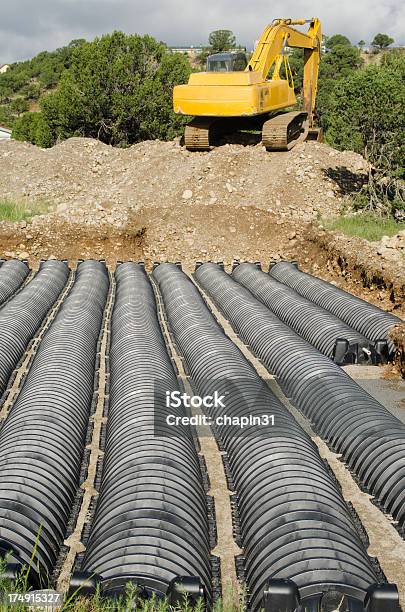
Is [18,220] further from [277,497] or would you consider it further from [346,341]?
[277,497]

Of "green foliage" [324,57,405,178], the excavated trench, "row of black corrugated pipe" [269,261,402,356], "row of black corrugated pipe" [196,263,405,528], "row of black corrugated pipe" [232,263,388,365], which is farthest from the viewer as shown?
"green foliage" [324,57,405,178]

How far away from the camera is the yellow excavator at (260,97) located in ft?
84.7

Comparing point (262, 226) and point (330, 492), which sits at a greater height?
point (262, 226)

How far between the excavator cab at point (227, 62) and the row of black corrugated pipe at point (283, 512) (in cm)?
1904

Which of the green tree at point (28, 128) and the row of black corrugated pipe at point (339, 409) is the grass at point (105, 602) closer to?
the row of black corrugated pipe at point (339, 409)

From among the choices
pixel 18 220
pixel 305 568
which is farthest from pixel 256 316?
pixel 18 220

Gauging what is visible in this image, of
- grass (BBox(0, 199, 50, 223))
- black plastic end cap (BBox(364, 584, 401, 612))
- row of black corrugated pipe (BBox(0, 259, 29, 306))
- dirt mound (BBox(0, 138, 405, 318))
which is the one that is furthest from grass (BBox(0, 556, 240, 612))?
grass (BBox(0, 199, 50, 223))

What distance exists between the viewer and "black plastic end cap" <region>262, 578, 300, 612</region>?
5918mm

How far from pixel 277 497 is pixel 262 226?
19867 mm

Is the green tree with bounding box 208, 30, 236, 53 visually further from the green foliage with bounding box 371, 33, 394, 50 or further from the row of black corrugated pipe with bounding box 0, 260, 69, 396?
the row of black corrugated pipe with bounding box 0, 260, 69, 396

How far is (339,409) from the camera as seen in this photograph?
10758mm

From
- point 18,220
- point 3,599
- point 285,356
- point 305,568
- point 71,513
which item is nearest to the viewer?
point 3,599

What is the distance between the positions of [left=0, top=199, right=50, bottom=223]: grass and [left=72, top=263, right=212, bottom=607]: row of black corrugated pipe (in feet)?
61.7

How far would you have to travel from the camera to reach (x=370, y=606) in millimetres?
5941
